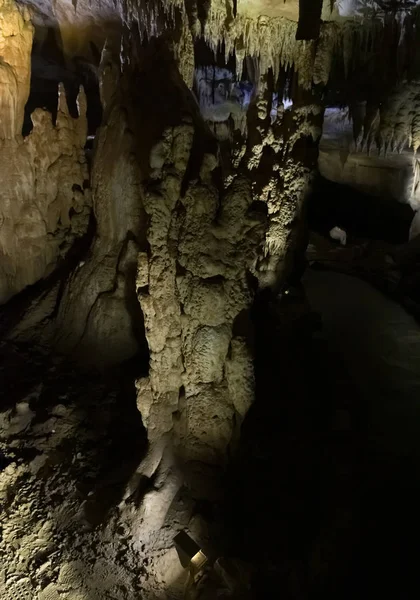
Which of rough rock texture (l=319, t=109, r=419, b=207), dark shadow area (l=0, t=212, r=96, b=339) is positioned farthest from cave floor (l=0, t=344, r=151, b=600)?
rough rock texture (l=319, t=109, r=419, b=207)

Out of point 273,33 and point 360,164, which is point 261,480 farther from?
point 360,164

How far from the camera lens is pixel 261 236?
4.72 meters

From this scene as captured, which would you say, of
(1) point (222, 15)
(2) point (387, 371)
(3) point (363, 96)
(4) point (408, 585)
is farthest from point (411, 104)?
(4) point (408, 585)

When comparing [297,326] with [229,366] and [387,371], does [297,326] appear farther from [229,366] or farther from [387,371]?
[229,366]

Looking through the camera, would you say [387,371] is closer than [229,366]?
No

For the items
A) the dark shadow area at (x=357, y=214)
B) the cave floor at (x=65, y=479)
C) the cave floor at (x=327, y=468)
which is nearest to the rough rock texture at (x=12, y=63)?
the cave floor at (x=65, y=479)

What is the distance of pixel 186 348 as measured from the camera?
14.7 feet

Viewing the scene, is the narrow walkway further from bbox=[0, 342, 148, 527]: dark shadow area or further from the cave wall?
the cave wall

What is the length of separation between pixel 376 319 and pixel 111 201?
599cm

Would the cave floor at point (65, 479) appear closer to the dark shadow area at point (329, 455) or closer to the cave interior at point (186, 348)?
the cave interior at point (186, 348)

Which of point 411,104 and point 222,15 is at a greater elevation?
point 222,15

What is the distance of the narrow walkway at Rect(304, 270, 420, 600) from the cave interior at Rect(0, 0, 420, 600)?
0.03 metres

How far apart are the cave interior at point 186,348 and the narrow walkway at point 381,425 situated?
1.1 inches

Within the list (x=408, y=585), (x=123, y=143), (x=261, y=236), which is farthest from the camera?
(x=123, y=143)
